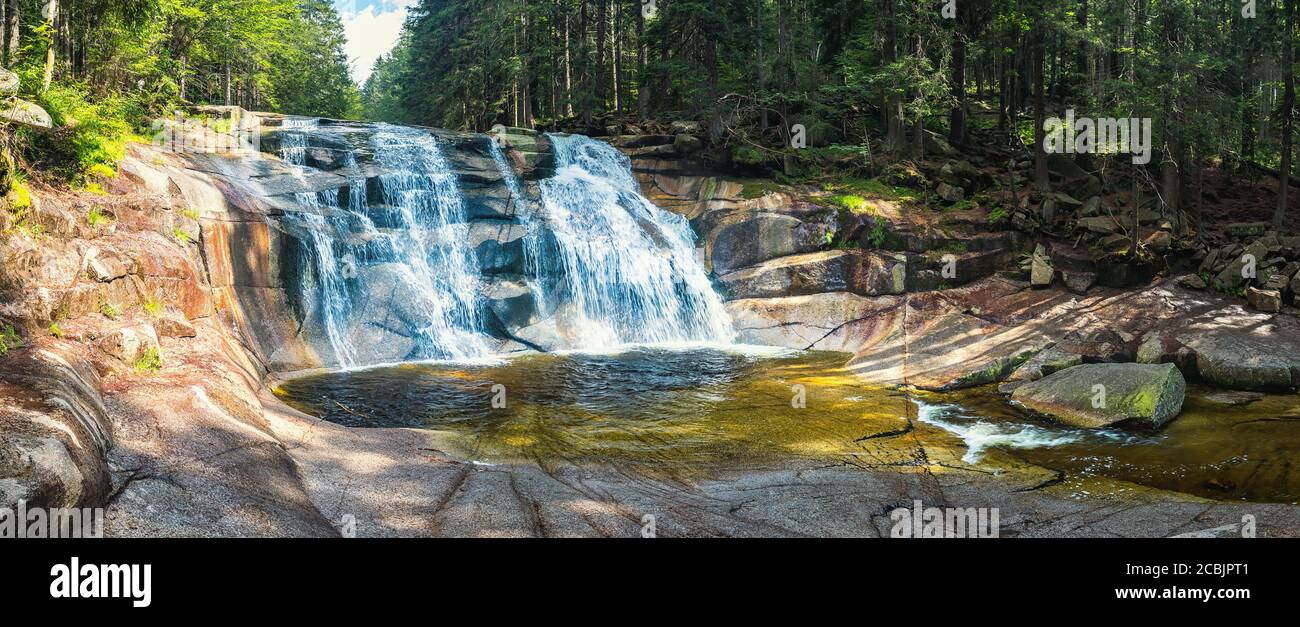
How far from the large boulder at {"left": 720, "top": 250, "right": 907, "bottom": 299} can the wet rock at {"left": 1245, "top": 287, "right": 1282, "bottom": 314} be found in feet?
22.1

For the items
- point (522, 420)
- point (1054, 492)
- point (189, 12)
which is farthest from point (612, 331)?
point (189, 12)

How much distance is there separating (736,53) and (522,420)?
1932 centimetres

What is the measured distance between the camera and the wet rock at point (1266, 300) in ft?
47.3

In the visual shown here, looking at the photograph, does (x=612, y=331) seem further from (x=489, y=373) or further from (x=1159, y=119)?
(x=1159, y=119)

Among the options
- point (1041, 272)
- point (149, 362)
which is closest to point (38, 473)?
point (149, 362)

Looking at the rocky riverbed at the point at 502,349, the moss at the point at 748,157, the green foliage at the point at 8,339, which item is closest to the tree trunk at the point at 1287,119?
the rocky riverbed at the point at 502,349

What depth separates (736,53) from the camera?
25984 mm

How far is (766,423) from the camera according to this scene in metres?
10.6

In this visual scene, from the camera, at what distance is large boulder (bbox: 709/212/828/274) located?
63.6ft

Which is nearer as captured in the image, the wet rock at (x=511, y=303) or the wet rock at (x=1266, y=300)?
the wet rock at (x=1266, y=300)

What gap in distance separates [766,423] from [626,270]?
926 cm

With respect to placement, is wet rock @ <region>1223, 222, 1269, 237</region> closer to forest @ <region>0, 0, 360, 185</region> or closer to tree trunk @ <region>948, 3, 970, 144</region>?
tree trunk @ <region>948, 3, 970, 144</region>

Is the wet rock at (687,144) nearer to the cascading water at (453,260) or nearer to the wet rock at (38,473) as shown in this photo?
the cascading water at (453,260)

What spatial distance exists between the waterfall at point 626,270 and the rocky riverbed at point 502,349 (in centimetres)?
88
